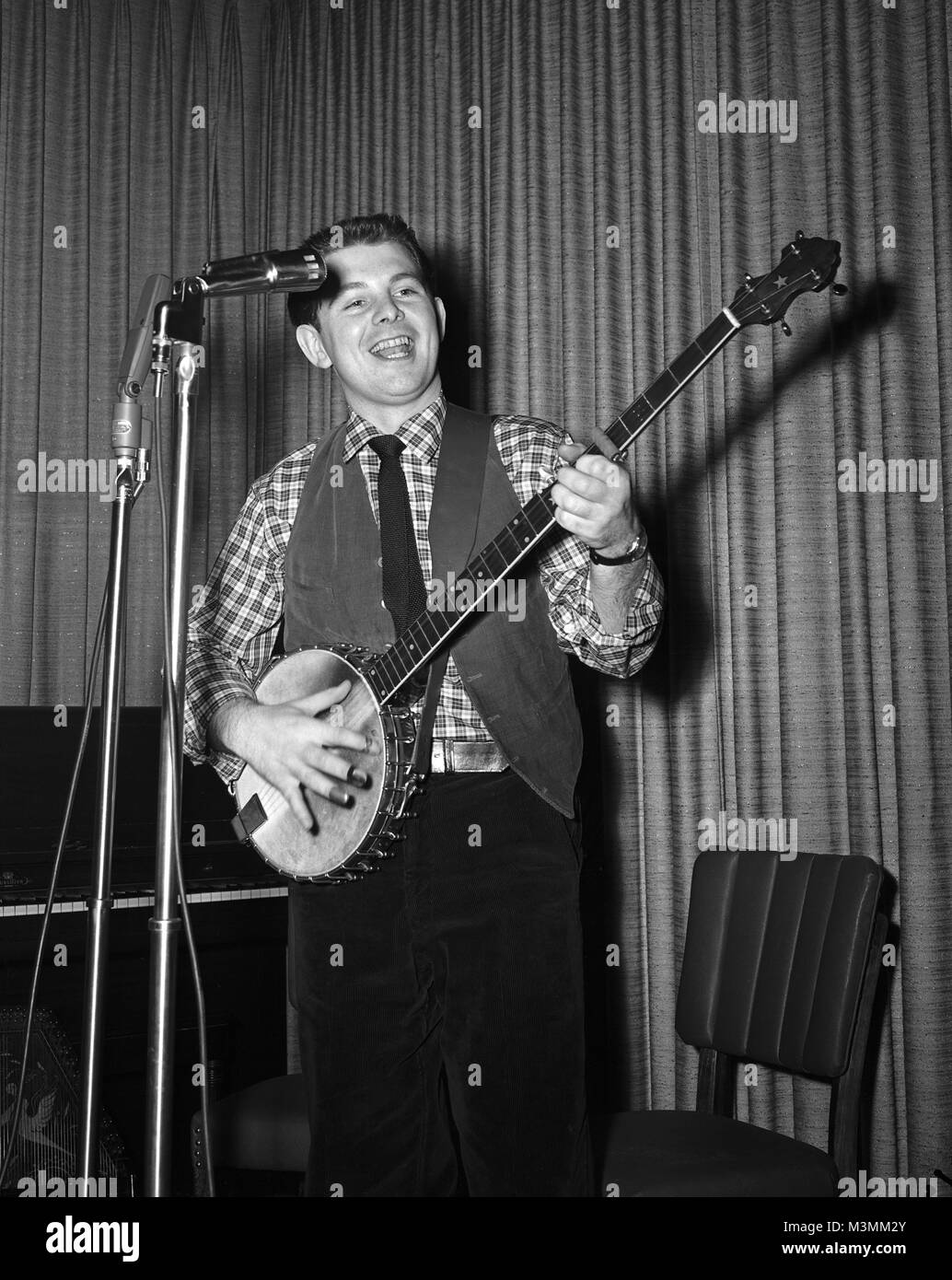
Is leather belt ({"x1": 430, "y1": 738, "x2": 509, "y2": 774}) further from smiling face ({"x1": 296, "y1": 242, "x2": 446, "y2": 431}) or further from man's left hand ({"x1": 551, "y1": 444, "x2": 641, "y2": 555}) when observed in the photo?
smiling face ({"x1": 296, "y1": 242, "x2": 446, "y2": 431})

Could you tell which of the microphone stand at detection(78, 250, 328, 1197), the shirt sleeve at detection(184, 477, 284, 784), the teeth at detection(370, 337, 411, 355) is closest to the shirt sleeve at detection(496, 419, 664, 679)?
the teeth at detection(370, 337, 411, 355)

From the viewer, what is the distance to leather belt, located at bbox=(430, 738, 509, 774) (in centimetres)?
180

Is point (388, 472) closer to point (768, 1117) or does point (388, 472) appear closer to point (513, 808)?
point (513, 808)

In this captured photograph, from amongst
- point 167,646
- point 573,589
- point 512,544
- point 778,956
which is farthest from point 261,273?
point 778,956

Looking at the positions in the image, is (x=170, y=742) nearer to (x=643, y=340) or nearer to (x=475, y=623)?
(x=475, y=623)

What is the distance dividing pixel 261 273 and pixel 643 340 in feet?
6.08

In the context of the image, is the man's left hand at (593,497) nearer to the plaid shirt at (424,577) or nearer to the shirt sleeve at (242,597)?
the plaid shirt at (424,577)

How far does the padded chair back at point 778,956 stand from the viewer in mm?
2061

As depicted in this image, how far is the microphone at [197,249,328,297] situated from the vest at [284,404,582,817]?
549mm

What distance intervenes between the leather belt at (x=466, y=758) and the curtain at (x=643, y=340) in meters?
1.31

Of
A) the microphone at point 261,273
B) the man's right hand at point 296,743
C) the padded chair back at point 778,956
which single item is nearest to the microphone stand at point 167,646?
the microphone at point 261,273

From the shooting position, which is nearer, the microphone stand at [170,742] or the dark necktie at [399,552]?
the microphone stand at [170,742]

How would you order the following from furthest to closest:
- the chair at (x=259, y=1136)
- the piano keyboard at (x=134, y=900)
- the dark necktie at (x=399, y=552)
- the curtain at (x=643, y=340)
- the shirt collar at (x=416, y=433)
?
the curtain at (x=643, y=340), the piano keyboard at (x=134, y=900), the chair at (x=259, y=1136), the shirt collar at (x=416, y=433), the dark necktie at (x=399, y=552)

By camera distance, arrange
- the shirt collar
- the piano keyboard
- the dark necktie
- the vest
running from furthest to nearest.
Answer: the piano keyboard → the shirt collar → the dark necktie → the vest
